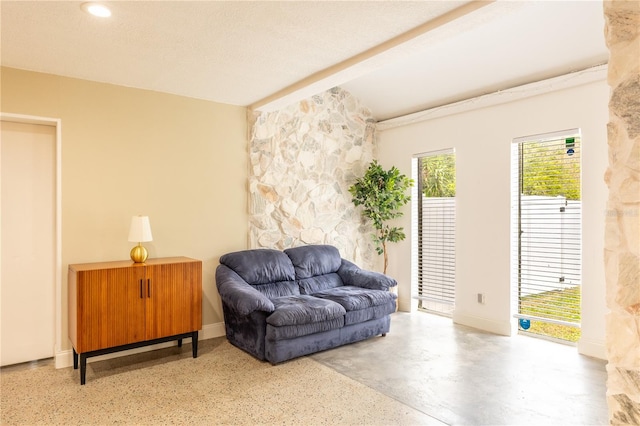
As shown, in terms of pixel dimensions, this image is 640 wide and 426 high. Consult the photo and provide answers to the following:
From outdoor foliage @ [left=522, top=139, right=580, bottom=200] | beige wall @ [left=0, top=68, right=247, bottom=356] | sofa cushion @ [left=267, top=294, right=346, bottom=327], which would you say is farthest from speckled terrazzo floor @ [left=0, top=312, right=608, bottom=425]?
outdoor foliage @ [left=522, top=139, right=580, bottom=200]

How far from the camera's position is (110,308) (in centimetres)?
329

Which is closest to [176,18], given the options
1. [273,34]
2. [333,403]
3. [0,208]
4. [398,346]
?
[273,34]

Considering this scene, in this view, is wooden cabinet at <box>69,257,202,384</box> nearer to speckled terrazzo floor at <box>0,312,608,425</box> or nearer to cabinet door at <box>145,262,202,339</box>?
cabinet door at <box>145,262,202,339</box>

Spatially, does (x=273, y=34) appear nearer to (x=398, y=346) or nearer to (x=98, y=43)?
(x=98, y=43)

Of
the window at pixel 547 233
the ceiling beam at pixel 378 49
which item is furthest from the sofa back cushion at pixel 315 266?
the window at pixel 547 233

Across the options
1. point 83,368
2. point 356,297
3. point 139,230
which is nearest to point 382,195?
point 356,297

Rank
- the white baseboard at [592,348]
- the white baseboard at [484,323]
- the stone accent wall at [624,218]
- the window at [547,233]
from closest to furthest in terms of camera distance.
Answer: the stone accent wall at [624,218] < the white baseboard at [592,348] < the window at [547,233] < the white baseboard at [484,323]

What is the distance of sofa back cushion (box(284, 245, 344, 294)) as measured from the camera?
467 cm

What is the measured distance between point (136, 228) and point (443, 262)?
371 cm

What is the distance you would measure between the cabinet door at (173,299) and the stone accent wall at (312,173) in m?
1.11

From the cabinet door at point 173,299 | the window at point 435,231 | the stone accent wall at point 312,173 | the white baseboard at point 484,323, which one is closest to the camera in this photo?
the cabinet door at point 173,299

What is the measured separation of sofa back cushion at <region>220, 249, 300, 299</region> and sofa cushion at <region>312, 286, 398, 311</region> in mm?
364

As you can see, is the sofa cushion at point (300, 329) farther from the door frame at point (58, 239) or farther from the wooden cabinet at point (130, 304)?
the door frame at point (58, 239)

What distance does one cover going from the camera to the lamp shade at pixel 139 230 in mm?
3578
